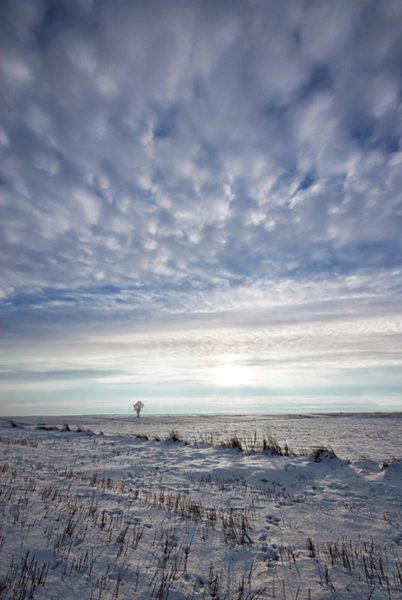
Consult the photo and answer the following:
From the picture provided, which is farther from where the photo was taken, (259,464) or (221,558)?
(259,464)

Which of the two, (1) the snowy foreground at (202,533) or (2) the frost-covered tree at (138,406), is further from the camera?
(2) the frost-covered tree at (138,406)

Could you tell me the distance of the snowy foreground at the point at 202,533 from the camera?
4402mm

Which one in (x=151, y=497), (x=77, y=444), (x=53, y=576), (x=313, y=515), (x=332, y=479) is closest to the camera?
(x=53, y=576)

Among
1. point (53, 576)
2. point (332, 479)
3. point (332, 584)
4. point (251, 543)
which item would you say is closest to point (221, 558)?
point (251, 543)

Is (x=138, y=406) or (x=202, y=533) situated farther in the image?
(x=138, y=406)

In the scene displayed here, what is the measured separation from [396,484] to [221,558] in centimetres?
789

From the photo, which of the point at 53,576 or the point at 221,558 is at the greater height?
the point at 53,576

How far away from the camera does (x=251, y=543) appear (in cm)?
600

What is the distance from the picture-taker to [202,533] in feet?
20.9

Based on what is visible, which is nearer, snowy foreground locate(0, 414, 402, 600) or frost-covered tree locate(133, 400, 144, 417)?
snowy foreground locate(0, 414, 402, 600)

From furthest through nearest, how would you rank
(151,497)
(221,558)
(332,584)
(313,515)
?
(151,497)
(313,515)
(221,558)
(332,584)

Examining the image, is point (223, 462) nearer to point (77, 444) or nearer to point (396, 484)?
point (396, 484)

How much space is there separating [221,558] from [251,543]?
2.85 feet

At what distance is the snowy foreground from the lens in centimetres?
440
